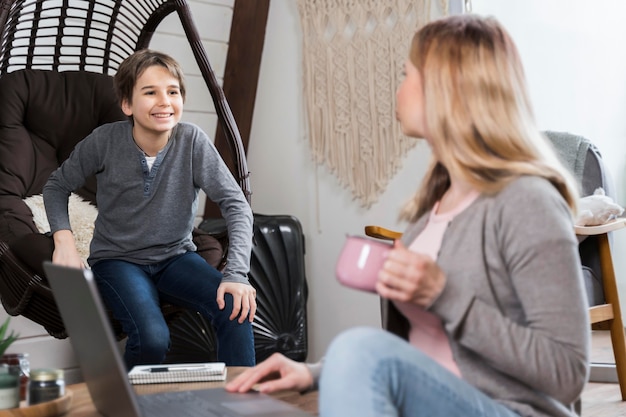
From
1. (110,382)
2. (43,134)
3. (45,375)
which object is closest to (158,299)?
(43,134)

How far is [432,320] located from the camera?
1.08 m

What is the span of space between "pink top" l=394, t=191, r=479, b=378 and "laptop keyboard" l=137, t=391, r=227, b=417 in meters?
0.28

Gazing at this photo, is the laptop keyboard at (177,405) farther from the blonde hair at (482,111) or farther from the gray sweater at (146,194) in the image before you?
the gray sweater at (146,194)

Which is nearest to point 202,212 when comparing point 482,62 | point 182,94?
point 182,94

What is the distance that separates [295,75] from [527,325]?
2.85m

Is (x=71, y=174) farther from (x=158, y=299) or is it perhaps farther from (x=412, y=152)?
(x=412, y=152)

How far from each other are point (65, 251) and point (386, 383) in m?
1.53

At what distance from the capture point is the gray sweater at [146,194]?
231 centimetres

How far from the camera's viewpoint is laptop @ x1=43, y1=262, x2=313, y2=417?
0.97 meters

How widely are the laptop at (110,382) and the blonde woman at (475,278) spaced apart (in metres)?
0.05

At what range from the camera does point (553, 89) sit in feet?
10.6

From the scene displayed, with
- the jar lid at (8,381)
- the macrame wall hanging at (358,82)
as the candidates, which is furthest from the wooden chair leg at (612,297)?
the jar lid at (8,381)

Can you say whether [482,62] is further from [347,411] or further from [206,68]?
[206,68]

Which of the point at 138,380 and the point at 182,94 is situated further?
the point at 182,94
